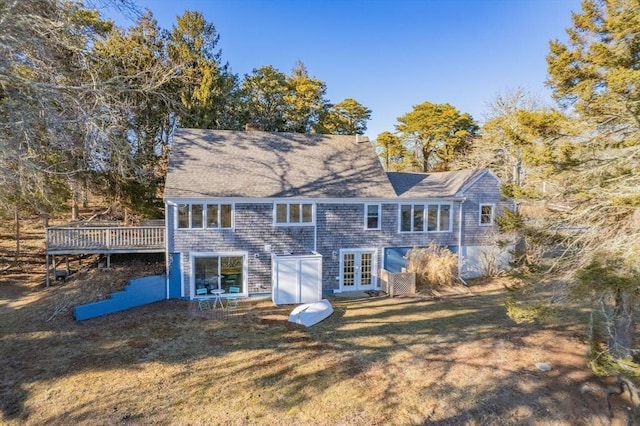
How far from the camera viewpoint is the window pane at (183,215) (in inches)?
540

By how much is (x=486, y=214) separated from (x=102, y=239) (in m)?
17.4

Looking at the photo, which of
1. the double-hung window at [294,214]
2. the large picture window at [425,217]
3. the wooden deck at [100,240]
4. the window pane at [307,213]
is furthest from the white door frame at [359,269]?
the wooden deck at [100,240]

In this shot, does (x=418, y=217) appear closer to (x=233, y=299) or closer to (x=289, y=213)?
(x=289, y=213)

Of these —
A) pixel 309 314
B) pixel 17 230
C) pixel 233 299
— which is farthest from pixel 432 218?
pixel 17 230

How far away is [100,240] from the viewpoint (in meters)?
14.5

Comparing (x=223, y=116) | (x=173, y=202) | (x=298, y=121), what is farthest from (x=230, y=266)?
(x=298, y=121)

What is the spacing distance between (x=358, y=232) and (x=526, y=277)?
8.07 metres

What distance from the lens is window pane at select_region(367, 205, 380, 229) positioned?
15.8m

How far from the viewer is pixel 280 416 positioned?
6.75 meters

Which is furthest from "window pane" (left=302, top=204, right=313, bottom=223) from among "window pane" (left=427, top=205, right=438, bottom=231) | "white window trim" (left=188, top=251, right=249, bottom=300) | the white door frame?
"window pane" (left=427, top=205, right=438, bottom=231)

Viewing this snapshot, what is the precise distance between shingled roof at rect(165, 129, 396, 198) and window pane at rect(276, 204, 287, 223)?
0.47m

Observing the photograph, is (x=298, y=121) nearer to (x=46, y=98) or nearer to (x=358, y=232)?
Answer: (x=358, y=232)

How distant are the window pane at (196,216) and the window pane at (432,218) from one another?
10123 millimetres

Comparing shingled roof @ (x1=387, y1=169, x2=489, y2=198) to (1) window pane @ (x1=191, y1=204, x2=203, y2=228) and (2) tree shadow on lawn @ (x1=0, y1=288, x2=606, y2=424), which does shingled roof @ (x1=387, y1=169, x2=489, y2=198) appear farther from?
(1) window pane @ (x1=191, y1=204, x2=203, y2=228)
